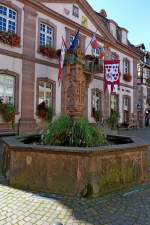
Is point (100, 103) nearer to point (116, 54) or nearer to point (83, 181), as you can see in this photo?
point (116, 54)

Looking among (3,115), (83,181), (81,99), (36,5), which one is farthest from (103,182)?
(36,5)

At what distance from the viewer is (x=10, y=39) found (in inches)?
617

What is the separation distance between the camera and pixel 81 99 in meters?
7.49

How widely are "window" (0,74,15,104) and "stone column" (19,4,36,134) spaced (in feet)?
2.04

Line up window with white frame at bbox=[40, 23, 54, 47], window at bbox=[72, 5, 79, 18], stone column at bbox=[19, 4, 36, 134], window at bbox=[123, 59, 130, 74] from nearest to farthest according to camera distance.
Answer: stone column at bbox=[19, 4, 36, 134]
window with white frame at bbox=[40, 23, 54, 47]
window at bbox=[72, 5, 79, 18]
window at bbox=[123, 59, 130, 74]

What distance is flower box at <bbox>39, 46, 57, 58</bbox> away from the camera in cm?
1784

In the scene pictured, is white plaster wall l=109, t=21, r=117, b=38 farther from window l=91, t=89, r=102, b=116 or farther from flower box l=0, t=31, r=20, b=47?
flower box l=0, t=31, r=20, b=47

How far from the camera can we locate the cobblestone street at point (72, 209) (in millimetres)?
4059

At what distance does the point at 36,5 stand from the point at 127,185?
14.7 meters

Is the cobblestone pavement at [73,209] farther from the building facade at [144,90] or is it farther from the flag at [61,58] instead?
the building facade at [144,90]

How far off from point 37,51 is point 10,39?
2343 millimetres

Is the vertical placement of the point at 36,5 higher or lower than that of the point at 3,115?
higher

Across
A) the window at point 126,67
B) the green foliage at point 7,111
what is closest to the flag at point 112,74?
the green foliage at point 7,111

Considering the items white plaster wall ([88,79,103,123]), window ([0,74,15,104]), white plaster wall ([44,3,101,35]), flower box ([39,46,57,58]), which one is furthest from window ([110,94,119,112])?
window ([0,74,15,104])
